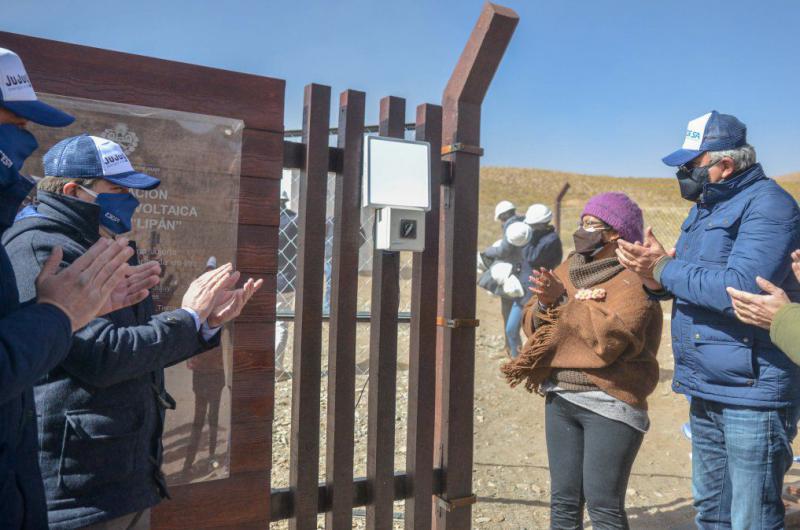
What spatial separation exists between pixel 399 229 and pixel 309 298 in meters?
0.48

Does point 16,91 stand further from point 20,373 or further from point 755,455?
point 755,455

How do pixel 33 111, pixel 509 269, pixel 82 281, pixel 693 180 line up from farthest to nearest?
pixel 509 269 < pixel 693 180 < pixel 33 111 < pixel 82 281

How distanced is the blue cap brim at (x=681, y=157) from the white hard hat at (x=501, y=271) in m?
5.49

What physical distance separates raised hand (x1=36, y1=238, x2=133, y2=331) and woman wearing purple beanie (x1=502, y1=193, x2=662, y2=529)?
1.92 metres

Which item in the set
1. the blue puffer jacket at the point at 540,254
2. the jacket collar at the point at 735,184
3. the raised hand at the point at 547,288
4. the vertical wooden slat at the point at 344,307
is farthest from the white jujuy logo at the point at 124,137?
the blue puffer jacket at the point at 540,254

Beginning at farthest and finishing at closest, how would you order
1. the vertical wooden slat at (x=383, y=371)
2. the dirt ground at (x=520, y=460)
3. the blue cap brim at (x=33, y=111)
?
1. the dirt ground at (x=520, y=460)
2. the vertical wooden slat at (x=383, y=371)
3. the blue cap brim at (x=33, y=111)

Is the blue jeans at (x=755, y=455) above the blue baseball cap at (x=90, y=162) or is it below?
below

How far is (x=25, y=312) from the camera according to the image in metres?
1.38

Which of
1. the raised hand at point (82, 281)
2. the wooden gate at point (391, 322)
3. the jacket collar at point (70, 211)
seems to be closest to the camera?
the raised hand at point (82, 281)

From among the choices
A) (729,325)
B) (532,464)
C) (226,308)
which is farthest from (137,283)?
(532,464)

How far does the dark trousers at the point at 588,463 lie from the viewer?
2.83 meters

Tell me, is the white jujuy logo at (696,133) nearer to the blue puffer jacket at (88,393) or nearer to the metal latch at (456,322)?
the metal latch at (456,322)

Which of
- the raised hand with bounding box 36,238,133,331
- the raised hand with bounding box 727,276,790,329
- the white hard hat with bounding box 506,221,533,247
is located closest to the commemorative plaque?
the raised hand with bounding box 36,238,133,331

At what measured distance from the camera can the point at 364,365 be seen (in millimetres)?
7129
